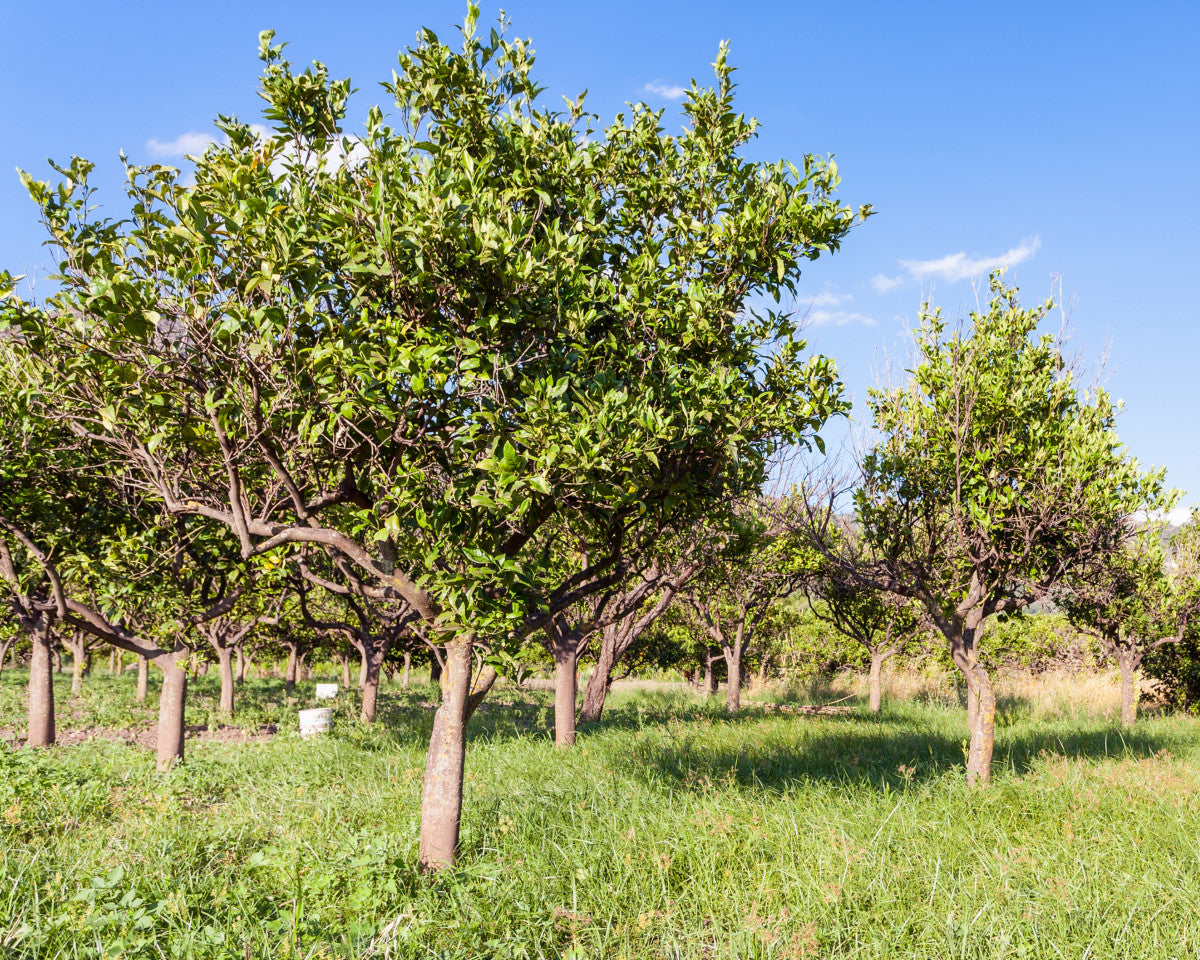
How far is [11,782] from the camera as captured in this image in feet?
26.2

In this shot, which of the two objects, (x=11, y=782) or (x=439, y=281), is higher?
(x=439, y=281)

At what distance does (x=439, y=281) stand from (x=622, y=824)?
5544 mm

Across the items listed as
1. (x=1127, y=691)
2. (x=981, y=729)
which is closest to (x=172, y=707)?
(x=981, y=729)

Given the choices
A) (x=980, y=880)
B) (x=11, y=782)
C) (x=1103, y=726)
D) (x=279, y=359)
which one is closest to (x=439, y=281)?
(x=279, y=359)

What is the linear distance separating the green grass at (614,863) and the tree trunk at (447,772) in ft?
0.67

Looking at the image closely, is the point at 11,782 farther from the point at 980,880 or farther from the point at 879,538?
the point at 879,538

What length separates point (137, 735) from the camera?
1634cm

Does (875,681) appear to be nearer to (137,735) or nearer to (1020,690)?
(1020,690)

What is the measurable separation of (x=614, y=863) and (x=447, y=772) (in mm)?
1694

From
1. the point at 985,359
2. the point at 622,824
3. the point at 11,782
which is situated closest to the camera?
the point at 622,824

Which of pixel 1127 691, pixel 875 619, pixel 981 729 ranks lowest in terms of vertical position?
pixel 1127 691

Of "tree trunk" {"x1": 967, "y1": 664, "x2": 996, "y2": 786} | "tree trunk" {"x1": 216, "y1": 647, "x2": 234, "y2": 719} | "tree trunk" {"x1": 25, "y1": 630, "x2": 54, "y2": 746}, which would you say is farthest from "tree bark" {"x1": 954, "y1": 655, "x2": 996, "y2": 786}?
"tree trunk" {"x1": 216, "y1": 647, "x2": 234, "y2": 719}

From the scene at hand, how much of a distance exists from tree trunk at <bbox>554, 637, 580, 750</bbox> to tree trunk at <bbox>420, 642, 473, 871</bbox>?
271 inches

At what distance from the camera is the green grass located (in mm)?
4641
